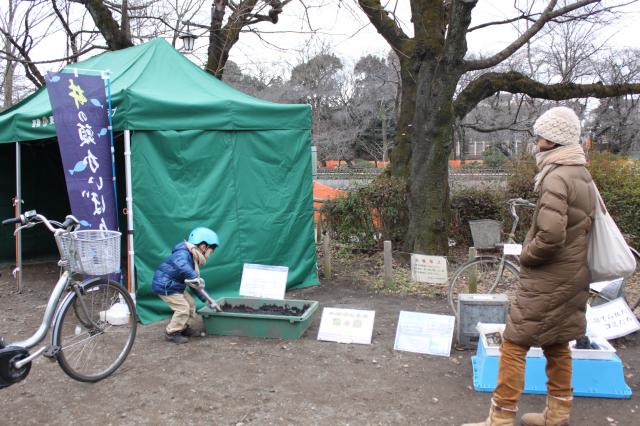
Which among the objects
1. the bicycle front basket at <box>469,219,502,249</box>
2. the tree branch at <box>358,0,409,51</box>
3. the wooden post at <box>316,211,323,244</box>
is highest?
the tree branch at <box>358,0,409,51</box>

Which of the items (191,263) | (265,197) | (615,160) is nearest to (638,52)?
(615,160)

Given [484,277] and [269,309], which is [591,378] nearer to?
[484,277]

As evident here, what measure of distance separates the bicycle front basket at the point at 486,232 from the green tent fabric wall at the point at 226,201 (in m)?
2.04

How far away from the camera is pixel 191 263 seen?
4.58 meters

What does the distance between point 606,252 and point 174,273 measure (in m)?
3.33

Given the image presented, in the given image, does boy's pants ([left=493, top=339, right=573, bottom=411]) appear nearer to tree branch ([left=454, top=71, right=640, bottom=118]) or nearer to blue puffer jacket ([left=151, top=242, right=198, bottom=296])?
blue puffer jacket ([left=151, top=242, right=198, bottom=296])

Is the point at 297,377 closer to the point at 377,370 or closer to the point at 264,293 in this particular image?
the point at 377,370

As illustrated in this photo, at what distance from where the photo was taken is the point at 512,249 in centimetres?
495

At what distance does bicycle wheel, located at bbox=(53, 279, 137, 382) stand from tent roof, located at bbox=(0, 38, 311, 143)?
186 centimetres

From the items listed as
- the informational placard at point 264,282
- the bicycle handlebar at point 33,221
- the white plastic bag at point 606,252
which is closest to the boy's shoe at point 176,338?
the informational placard at point 264,282

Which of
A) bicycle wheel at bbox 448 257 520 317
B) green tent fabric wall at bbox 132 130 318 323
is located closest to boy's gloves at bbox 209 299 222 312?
green tent fabric wall at bbox 132 130 318 323

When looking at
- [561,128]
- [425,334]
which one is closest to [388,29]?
[425,334]

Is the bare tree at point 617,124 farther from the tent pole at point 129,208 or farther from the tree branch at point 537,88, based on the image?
the tent pole at point 129,208

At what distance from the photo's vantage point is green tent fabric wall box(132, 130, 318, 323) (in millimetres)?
5348
